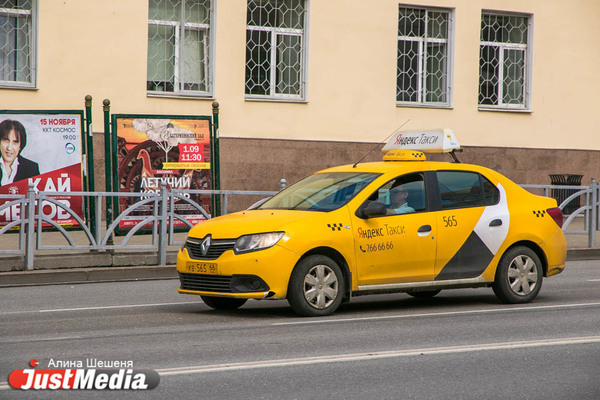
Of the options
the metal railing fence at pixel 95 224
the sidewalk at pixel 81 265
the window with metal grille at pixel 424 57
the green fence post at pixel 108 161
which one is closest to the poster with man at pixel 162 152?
the green fence post at pixel 108 161

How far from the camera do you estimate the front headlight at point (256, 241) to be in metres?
9.65

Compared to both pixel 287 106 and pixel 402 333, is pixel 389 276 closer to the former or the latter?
pixel 402 333

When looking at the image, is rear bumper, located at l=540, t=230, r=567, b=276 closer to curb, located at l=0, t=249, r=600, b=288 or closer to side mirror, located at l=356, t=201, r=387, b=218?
side mirror, located at l=356, t=201, r=387, b=218

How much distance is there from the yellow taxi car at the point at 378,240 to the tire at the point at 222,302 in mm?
13

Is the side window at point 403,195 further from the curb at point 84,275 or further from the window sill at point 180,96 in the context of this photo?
the window sill at point 180,96

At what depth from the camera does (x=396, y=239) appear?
1029cm

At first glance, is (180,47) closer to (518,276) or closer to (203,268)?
(518,276)

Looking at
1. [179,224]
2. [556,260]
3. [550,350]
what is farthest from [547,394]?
[179,224]

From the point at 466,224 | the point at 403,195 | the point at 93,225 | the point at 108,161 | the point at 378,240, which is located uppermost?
the point at 108,161

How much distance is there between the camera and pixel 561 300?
11477 mm

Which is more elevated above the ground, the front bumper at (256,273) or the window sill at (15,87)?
the window sill at (15,87)

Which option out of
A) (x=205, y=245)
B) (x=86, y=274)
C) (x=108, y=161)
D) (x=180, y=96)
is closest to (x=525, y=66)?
(x=180, y=96)

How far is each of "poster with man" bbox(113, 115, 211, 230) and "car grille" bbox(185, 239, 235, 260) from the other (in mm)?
5935

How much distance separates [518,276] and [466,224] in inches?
35.8
